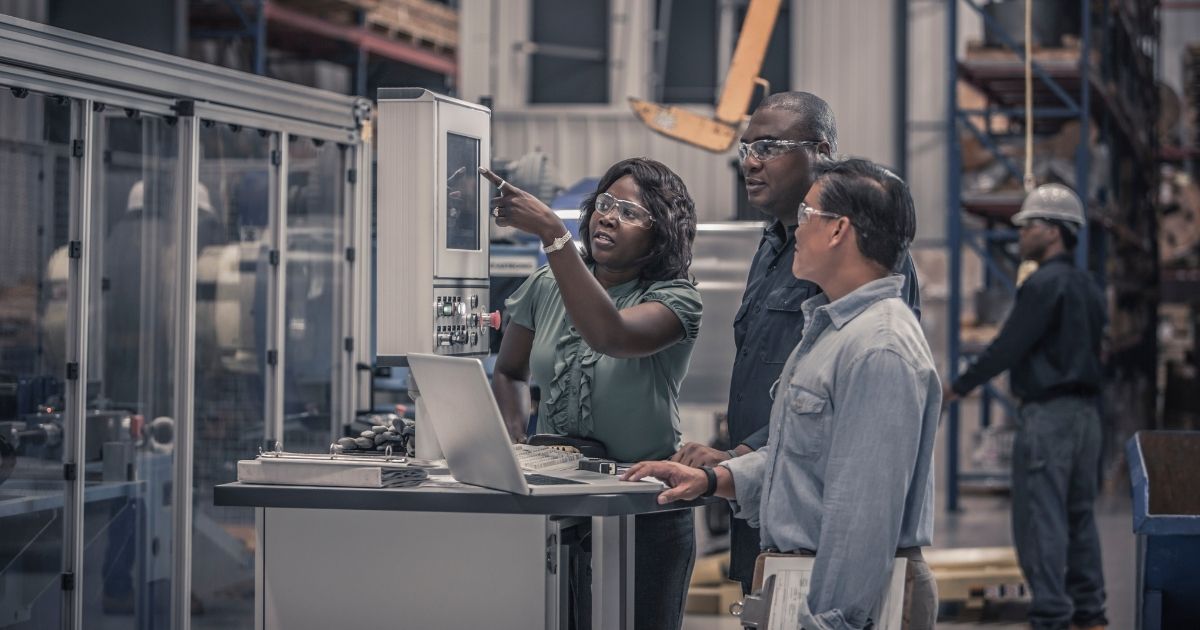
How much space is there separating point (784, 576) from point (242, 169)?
4472 millimetres

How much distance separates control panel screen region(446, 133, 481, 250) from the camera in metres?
3.62

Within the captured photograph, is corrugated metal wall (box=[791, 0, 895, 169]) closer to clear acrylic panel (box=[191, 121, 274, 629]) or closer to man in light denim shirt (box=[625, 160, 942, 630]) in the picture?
clear acrylic panel (box=[191, 121, 274, 629])

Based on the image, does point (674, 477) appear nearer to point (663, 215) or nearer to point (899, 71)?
point (663, 215)

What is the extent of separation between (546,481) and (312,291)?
406cm

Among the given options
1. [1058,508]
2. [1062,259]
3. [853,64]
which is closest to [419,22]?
[853,64]

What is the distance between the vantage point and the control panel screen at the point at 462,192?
3.62 metres

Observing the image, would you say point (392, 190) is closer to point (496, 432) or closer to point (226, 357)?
point (496, 432)

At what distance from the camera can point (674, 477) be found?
333cm

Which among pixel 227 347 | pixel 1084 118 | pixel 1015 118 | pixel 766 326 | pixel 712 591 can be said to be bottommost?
pixel 712 591

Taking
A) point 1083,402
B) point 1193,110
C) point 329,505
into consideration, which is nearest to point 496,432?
point 329,505

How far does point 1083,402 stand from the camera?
7.23 m

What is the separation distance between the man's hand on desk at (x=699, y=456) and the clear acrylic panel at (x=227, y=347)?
3602mm

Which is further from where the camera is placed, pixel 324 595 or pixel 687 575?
pixel 687 575

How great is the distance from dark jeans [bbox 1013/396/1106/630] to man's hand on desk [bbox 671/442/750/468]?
4084 millimetres
